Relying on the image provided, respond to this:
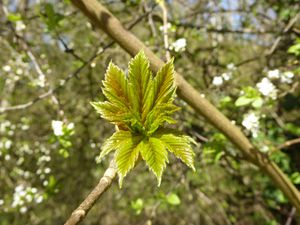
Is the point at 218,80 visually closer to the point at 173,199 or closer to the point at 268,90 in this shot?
the point at 268,90

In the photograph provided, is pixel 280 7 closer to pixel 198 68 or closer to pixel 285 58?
pixel 285 58

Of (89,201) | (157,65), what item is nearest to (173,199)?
(157,65)

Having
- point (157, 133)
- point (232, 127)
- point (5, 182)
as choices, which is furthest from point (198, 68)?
point (5, 182)

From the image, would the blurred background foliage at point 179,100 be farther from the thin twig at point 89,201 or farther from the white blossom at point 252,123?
the thin twig at point 89,201

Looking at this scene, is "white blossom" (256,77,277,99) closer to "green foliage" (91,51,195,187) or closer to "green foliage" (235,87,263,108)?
"green foliage" (235,87,263,108)

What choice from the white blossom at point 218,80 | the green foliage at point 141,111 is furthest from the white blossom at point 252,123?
the green foliage at point 141,111

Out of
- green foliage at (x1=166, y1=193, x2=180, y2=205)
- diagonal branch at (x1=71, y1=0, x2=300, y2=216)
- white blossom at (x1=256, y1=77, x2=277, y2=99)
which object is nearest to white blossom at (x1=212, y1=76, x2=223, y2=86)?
white blossom at (x1=256, y1=77, x2=277, y2=99)
